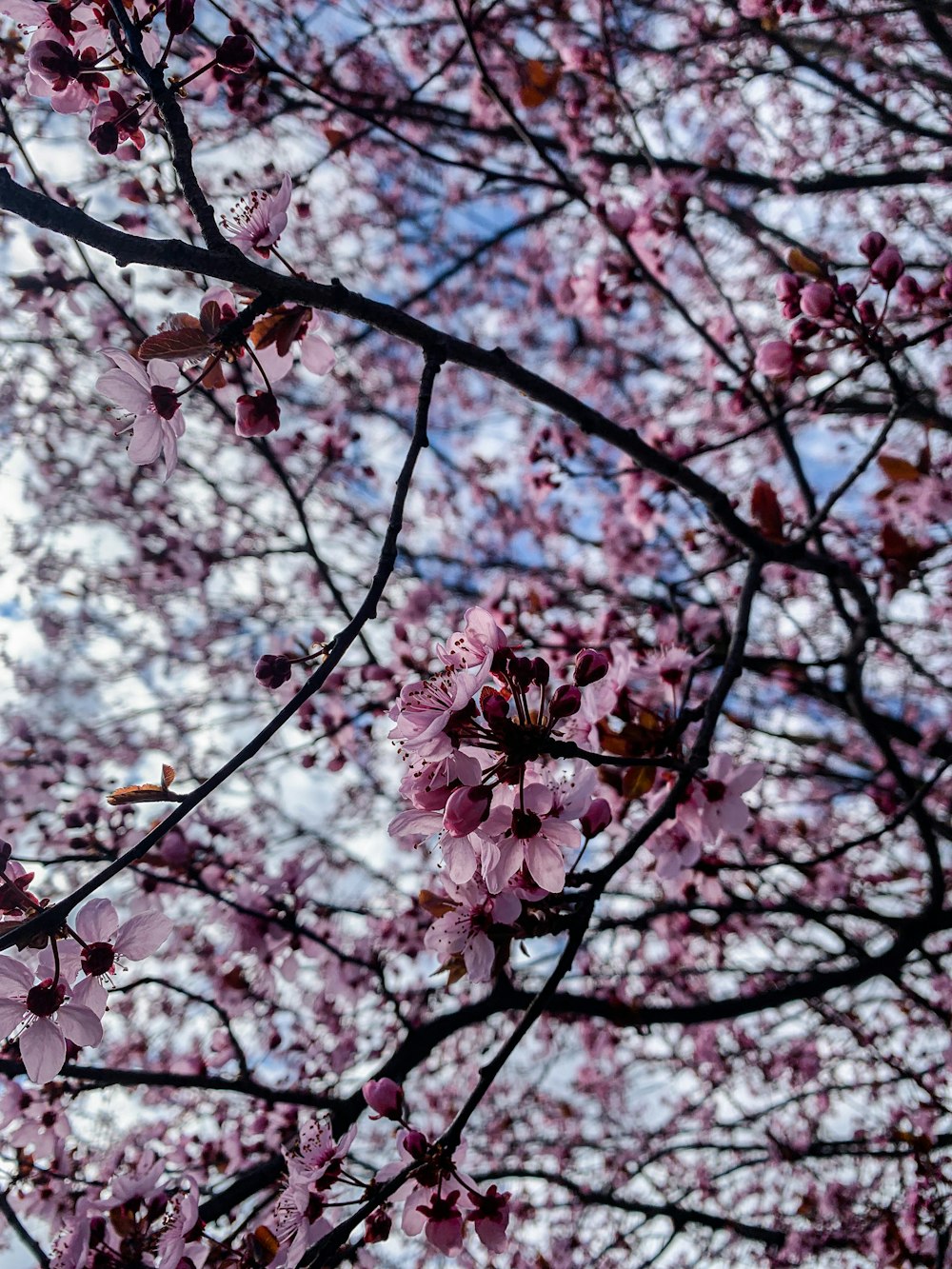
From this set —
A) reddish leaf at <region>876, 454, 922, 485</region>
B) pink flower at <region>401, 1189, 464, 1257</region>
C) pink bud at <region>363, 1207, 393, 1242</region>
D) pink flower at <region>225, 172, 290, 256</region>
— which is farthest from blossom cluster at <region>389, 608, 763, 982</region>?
reddish leaf at <region>876, 454, 922, 485</region>

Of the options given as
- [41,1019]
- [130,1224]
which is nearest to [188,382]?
[41,1019]

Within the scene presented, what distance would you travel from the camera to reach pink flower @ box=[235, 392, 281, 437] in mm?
1481

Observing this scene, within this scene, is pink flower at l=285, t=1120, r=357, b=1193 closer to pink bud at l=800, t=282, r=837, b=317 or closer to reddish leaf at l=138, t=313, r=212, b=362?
reddish leaf at l=138, t=313, r=212, b=362

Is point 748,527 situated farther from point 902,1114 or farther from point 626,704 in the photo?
point 902,1114

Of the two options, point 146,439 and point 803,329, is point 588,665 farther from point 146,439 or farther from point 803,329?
point 803,329

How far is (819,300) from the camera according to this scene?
1.94 metres

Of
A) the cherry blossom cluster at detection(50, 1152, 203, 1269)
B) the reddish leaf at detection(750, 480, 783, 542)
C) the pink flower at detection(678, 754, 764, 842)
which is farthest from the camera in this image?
the reddish leaf at detection(750, 480, 783, 542)

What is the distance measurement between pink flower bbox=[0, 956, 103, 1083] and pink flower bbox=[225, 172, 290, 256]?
4.37ft

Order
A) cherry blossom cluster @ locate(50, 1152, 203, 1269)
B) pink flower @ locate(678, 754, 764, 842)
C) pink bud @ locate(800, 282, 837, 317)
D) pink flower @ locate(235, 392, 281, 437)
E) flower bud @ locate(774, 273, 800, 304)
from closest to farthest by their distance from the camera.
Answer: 1. pink flower @ locate(235, 392, 281, 437)
2. cherry blossom cluster @ locate(50, 1152, 203, 1269)
3. pink flower @ locate(678, 754, 764, 842)
4. pink bud @ locate(800, 282, 837, 317)
5. flower bud @ locate(774, 273, 800, 304)

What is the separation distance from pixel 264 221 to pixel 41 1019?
57.9 inches

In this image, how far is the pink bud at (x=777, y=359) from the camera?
7.14 feet

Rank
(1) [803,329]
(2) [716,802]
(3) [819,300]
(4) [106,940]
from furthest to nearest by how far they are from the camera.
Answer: (1) [803,329]
(3) [819,300]
(2) [716,802]
(4) [106,940]

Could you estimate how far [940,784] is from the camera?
16.1 ft


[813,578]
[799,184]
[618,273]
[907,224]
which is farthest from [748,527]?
[907,224]
